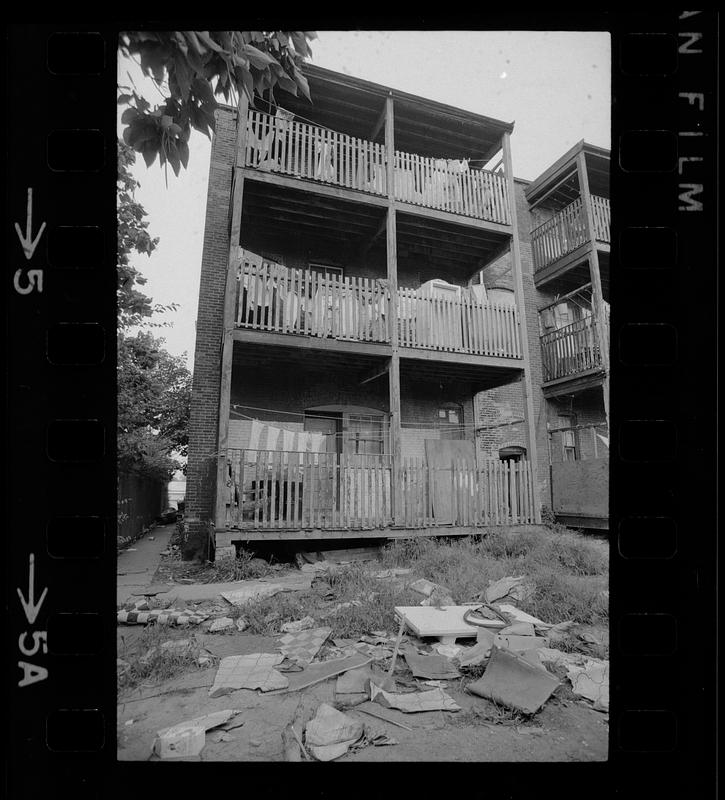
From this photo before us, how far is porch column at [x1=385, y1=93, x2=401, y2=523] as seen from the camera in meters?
8.20

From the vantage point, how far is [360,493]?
795 centimetres

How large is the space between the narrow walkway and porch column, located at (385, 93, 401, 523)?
13.8 ft

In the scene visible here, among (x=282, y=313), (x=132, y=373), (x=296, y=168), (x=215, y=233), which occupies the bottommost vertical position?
(x=132, y=373)

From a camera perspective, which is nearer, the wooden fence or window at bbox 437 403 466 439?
the wooden fence

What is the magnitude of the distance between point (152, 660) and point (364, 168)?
886cm

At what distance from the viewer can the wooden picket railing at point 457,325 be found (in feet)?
29.6
